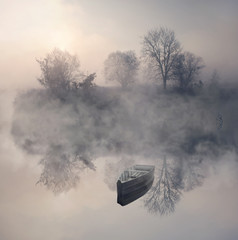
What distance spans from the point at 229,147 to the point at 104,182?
14.3 meters

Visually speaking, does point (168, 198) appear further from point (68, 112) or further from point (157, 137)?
point (68, 112)

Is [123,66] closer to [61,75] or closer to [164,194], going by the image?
[61,75]

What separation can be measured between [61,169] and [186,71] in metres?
22.0

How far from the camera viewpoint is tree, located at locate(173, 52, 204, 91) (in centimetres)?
3638

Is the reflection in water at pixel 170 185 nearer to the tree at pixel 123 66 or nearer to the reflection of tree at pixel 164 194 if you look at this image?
the reflection of tree at pixel 164 194

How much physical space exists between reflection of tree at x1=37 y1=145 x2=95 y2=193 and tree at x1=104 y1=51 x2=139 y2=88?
15.6 metres

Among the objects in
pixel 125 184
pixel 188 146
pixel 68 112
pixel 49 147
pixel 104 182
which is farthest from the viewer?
pixel 68 112

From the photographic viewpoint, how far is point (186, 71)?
121 ft

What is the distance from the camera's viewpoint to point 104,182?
18.3m

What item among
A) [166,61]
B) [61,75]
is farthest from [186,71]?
[61,75]

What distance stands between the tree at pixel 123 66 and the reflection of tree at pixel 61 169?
615 inches

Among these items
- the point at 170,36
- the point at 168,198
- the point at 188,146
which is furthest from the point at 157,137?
the point at 168,198

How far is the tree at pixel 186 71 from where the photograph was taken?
3638cm

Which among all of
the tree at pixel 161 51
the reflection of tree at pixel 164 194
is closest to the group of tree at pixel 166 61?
the tree at pixel 161 51
